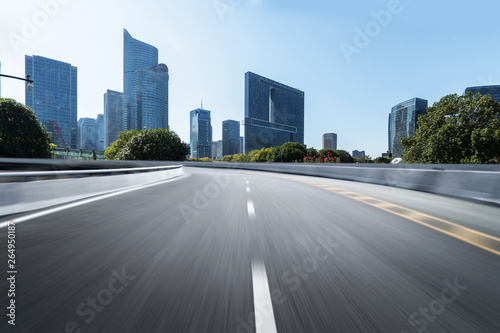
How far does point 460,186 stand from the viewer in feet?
29.0

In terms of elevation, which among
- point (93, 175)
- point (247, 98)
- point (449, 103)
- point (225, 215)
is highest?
point (247, 98)

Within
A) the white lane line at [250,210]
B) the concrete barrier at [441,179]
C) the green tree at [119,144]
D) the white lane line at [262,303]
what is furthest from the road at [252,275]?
the green tree at [119,144]

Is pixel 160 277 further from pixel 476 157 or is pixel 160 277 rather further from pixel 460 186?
pixel 476 157

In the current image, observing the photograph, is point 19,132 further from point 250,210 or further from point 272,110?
point 272,110

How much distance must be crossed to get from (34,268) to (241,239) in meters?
2.38

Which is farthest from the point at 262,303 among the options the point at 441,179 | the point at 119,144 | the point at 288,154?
the point at 288,154

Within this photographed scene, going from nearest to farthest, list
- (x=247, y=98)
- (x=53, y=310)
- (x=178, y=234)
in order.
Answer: (x=53, y=310) < (x=178, y=234) < (x=247, y=98)

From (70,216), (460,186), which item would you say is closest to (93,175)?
(70,216)

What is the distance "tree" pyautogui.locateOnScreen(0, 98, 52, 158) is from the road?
70.1 m

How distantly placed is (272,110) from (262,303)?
185205 mm

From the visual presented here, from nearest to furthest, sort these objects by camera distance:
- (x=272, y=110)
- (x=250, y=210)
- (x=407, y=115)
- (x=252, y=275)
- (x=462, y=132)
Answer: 1. (x=252, y=275)
2. (x=250, y=210)
3. (x=462, y=132)
4. (x=407, y=115)
5. (x=272, y=110)

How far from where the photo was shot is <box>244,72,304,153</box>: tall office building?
16460 centimetres

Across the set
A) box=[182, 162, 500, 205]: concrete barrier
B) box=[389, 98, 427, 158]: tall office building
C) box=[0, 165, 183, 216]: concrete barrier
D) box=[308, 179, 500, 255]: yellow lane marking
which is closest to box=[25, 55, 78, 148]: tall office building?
box=[0, 165, 183, 216]: concrete barrier

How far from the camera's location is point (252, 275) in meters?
2.64
